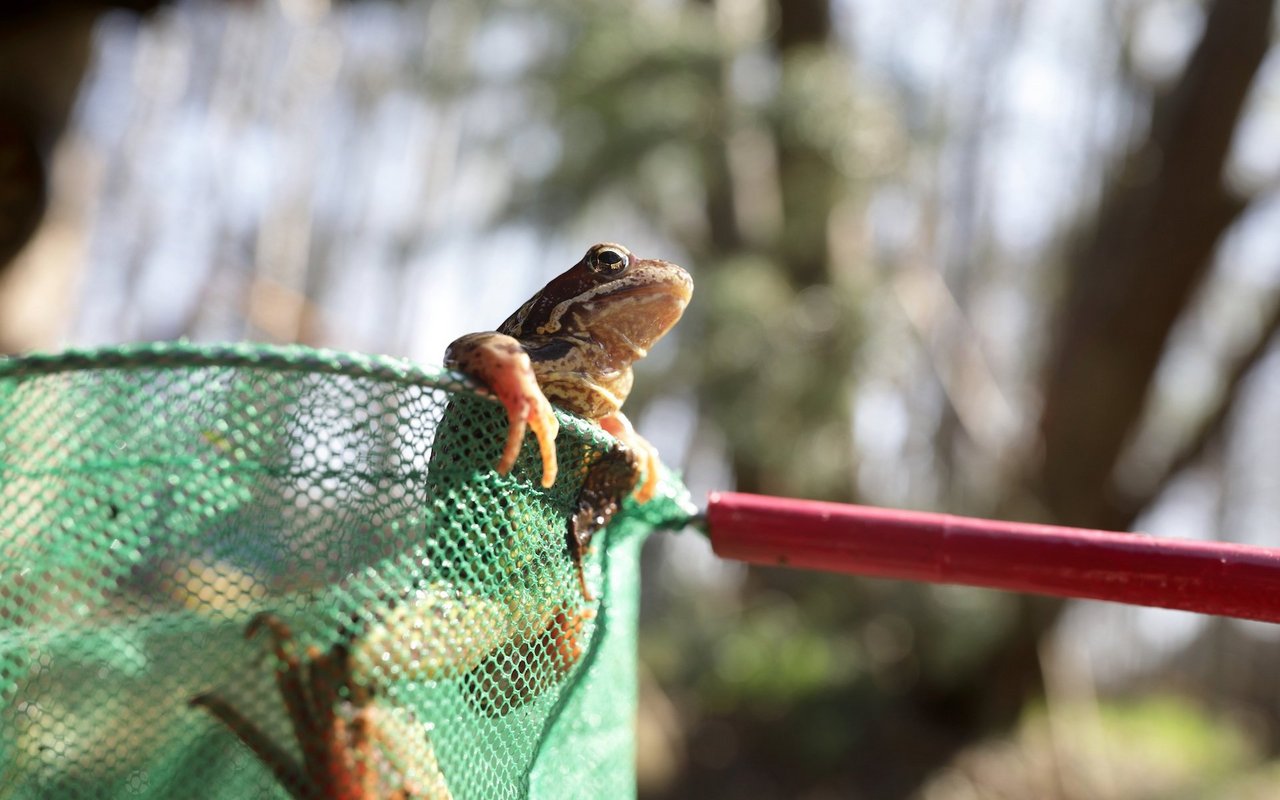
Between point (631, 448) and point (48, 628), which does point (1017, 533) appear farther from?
point (48, 628)

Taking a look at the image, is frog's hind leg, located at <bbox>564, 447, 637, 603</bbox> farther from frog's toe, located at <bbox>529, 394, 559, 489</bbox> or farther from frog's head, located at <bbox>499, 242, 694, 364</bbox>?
frog's head, located at <bbox>499, 242, 694, 364</bbox>

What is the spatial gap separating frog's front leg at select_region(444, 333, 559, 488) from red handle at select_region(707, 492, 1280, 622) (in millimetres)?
357

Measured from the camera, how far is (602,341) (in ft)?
5.89

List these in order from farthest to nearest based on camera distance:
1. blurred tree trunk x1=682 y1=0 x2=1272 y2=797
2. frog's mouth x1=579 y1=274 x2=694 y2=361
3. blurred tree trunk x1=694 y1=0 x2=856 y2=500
Answer: 1. blurred tree trunk x1=682 y1=0 x2=1272 y2=797
2. blurred tree trunk x1=694 y1=0 x2=856 y2=500
3. frog's mouth x1=579 y1=274 x2=694 y2=361

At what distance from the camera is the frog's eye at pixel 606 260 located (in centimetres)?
183

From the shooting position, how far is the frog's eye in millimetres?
1831

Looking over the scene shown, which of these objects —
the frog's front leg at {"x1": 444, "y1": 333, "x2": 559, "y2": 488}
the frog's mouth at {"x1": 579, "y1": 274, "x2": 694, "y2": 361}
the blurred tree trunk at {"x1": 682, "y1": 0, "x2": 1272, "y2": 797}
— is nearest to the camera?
the frog's front leg at {"x1": 444, "y1": 333, "x2": 559, "y2": 488}

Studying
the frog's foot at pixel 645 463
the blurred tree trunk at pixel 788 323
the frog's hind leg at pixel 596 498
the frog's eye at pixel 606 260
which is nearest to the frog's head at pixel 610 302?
the frog's eye at pixel 606 260

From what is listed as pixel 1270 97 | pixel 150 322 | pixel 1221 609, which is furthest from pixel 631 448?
pixel 150 322

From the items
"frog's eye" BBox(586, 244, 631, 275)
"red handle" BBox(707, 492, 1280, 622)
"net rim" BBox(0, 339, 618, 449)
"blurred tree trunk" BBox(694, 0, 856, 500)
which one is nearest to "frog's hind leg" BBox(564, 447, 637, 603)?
"red handle" BBox(707, 492, 1280, 622)

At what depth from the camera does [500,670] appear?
131cm

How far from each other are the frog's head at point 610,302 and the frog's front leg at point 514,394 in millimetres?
520

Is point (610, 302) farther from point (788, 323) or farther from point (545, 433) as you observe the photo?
point (788, 323)

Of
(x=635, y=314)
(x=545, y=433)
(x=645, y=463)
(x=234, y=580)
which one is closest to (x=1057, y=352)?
(x=635, y=314)
